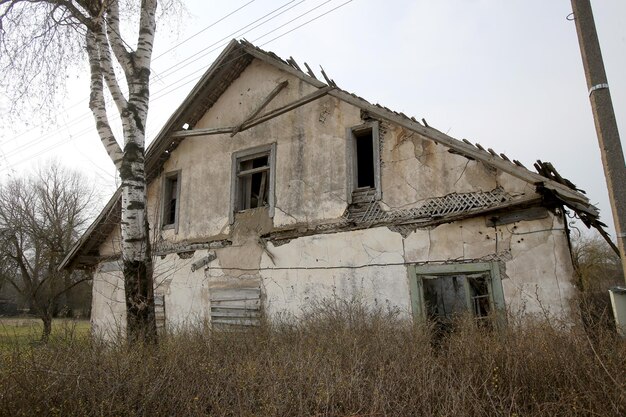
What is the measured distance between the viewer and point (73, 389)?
341 centimetres

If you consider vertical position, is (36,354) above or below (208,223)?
below

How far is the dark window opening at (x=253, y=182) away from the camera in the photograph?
932 cm

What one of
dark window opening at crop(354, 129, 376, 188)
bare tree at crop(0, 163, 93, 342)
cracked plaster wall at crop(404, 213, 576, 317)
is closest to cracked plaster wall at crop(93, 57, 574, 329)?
cracked plaster wall at crop(404, 213, 576, 317)

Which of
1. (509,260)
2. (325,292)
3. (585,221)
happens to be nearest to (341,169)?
(325,292)

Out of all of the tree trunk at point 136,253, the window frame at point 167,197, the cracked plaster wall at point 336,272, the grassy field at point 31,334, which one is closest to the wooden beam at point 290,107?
the window frame at point 167,197

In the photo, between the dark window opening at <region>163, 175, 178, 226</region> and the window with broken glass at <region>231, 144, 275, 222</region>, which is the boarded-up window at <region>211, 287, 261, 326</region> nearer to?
the window with broken glass at <region>231, 144, 275, 222</region>

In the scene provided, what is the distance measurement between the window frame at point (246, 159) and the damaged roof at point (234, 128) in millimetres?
708

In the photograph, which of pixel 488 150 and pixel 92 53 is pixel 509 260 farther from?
pixel 92 53

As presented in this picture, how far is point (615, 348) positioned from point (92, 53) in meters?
8.49

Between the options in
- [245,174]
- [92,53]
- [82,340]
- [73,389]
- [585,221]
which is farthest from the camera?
[245,174]

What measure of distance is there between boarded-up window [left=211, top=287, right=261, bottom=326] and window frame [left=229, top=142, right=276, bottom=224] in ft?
5.32

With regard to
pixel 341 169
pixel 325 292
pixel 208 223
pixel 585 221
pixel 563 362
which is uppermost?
pixel 341 169

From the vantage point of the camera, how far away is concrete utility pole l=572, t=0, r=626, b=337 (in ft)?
11.6

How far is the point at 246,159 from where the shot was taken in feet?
31.4
